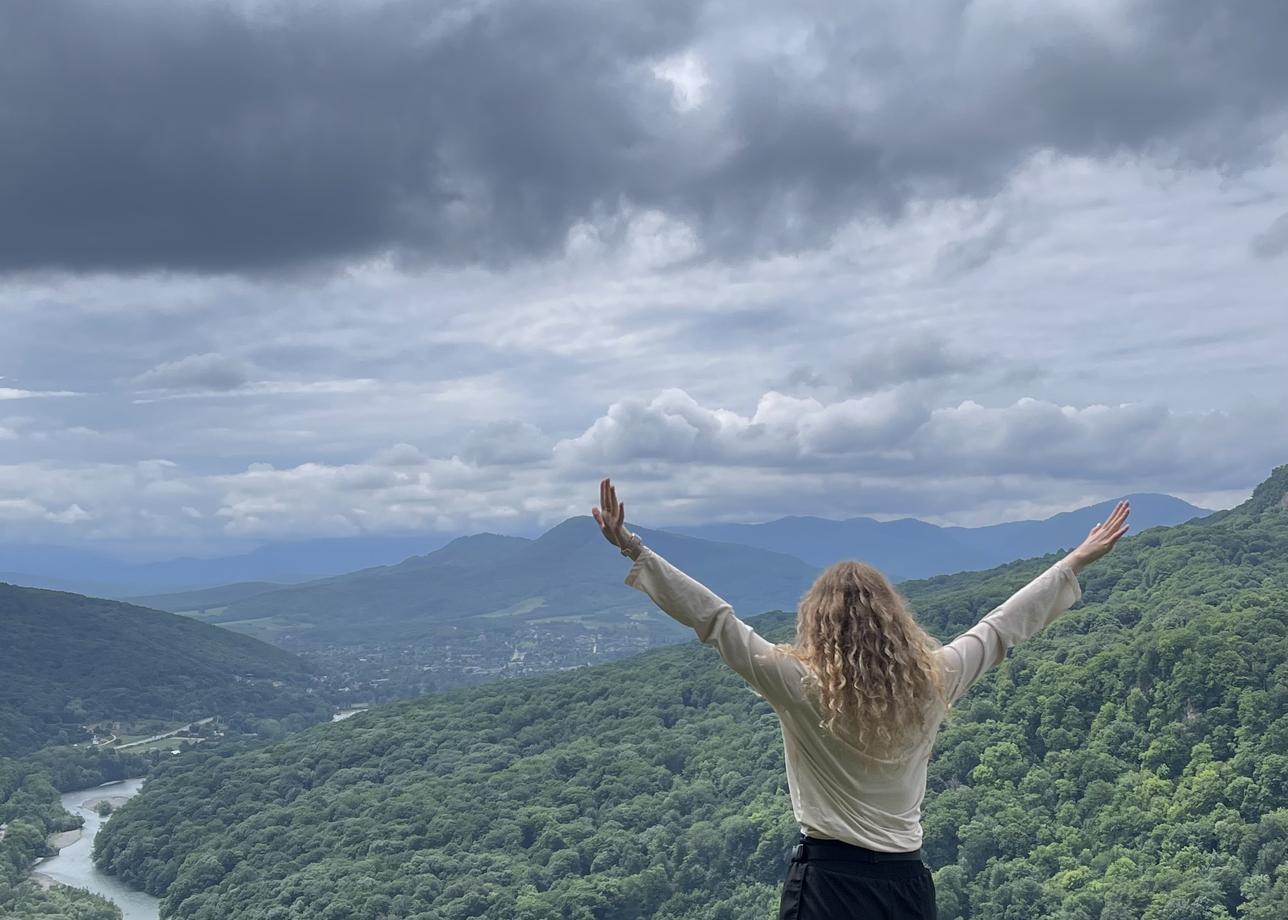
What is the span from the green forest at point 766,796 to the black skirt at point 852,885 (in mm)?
36918

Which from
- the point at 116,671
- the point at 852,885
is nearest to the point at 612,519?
the point at 852,885

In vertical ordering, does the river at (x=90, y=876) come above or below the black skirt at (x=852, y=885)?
below

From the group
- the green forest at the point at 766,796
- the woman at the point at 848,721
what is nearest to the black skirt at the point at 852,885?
the woman at the point at 848,721

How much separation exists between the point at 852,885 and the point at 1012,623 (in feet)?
3.33

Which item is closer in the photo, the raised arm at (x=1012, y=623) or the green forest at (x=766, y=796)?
the raised arm at (x=1012, y=623)

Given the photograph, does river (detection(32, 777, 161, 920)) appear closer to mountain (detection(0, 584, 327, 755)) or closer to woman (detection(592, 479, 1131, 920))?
mountain (detection(0, 584, 327, 755))

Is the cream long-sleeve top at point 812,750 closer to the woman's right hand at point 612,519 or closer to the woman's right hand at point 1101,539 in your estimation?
the woman's right hand at point 612,519

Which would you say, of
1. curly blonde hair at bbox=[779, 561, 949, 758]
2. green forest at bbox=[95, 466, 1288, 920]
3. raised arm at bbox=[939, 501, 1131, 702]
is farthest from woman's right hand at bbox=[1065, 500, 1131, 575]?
green forest at bbox=[95, 466, 1288, 920]

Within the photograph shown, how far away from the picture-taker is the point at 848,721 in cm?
340

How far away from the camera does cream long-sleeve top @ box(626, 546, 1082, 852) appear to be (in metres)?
3.44

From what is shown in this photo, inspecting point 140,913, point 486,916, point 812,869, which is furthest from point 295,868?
point 812,869

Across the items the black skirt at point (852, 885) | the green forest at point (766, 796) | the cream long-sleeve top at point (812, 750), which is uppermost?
the cream long-sleeve top at point (812, 750)

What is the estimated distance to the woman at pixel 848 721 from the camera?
342 centimetres

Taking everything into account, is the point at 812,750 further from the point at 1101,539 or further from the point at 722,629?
the point at 1101,539
